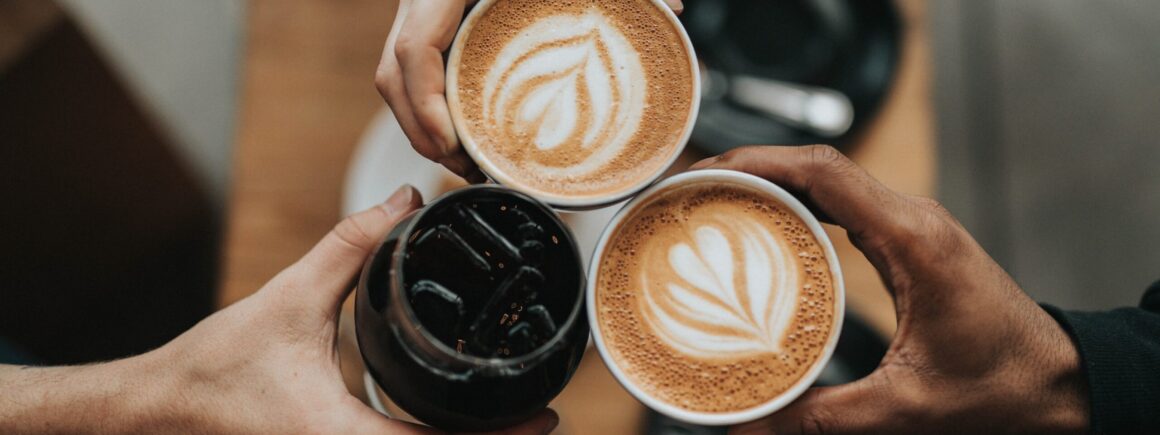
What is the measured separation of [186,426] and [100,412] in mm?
110

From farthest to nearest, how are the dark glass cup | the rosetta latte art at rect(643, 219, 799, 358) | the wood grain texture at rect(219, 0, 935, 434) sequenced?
the wood grain texture at rect(219, 0, 935, 434) < the rosetta latte art at rect(643, 219, 799, 358) < the dark glass cup

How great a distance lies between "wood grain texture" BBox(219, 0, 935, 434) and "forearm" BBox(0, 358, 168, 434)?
27 cm

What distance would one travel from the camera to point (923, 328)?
2.52 ft

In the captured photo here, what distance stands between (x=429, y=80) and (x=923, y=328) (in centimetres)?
54

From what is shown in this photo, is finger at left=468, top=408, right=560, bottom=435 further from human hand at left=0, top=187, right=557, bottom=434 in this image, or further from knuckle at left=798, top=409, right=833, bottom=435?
knuckle at left=798, top=409, right=833, bottom=435

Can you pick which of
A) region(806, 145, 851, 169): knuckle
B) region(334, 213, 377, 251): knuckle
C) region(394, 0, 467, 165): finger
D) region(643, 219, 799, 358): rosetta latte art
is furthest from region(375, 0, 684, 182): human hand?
region(806, 145, 851, 169): knuckle

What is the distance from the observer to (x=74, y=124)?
134 centimetres

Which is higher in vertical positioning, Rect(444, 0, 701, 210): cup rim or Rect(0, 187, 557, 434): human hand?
Rect(444, 0, 701, 210): cup rim

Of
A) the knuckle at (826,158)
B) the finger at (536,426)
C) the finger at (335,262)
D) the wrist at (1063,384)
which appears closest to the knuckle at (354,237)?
the finger at (335,262)

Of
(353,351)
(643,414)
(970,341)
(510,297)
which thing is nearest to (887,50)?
(970,341)

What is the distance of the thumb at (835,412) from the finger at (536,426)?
19cm

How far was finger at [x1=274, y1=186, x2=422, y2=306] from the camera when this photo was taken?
0.75 metres

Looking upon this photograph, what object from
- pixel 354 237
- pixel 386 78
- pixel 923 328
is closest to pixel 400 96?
pixel 386 78

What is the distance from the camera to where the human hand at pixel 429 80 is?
760 millimetres
